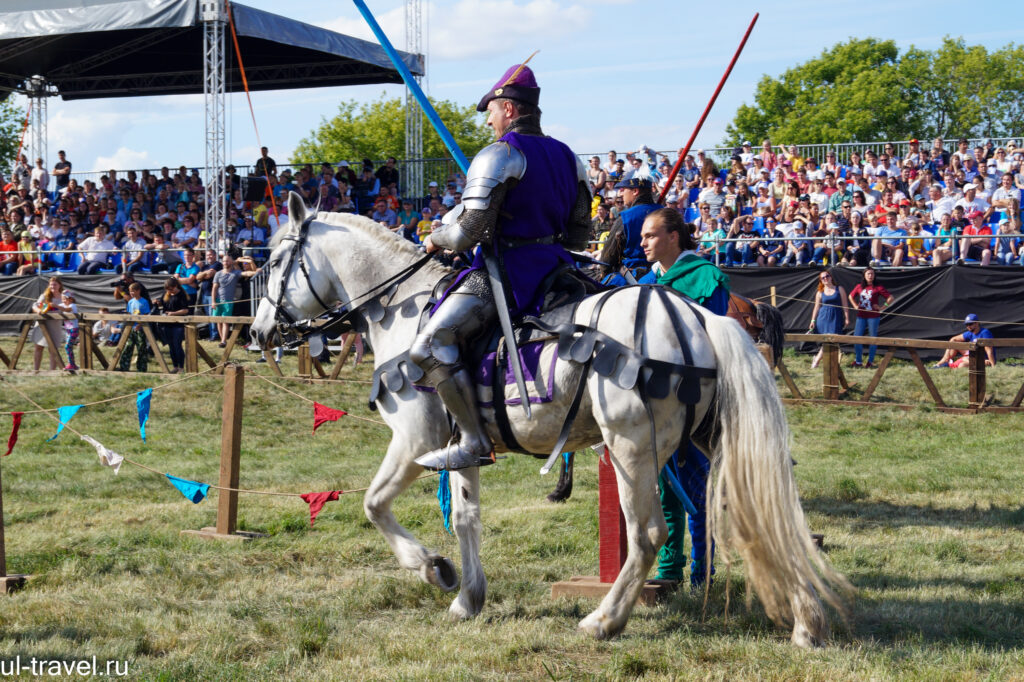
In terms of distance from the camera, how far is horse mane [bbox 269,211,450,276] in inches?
225

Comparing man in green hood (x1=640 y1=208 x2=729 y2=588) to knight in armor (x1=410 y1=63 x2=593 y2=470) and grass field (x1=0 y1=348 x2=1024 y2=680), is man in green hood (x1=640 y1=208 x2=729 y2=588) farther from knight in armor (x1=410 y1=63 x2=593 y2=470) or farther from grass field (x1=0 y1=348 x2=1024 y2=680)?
knight in armor (x1=410 y1=63 x2=593 y2=470)

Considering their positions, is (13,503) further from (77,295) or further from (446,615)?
(77,295)

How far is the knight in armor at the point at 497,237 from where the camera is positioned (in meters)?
5.00

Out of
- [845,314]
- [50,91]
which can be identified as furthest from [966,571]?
→ [50,91]

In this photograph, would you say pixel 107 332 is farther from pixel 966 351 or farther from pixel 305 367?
pixel 966 351

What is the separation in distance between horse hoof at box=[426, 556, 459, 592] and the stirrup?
0.56 meters

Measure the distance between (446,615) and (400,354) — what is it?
137 centimetres

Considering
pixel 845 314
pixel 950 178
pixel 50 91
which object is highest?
pixel 50 91

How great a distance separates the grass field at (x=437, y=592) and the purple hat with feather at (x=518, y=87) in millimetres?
2610

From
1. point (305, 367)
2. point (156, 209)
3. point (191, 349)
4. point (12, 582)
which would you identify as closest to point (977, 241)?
point (305, 367)

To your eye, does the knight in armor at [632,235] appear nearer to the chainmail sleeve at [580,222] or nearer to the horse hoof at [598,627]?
the chainmail sleeve at [580,222]

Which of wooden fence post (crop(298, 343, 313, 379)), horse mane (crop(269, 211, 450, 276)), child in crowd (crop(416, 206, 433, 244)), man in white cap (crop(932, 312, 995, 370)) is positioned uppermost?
child in crowd (crop(416, 206, 433, 244))

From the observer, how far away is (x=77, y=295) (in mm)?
21484

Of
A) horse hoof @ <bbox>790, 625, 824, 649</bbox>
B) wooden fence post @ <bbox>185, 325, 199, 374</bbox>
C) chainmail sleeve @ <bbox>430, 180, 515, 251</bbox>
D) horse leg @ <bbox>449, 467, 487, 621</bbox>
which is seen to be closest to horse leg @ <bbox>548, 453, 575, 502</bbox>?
horse leg @ <bbox>449, 467, 487, 621</bbox>
